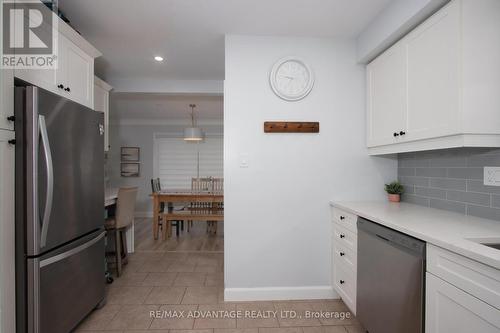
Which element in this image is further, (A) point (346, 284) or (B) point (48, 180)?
(A) point (346, 284)

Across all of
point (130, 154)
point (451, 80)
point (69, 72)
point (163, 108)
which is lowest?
point (130, 154)

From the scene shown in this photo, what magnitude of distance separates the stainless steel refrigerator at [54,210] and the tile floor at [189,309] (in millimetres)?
277

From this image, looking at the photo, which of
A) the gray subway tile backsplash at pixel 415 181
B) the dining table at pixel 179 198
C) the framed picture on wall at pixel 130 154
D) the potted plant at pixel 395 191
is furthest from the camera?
the framed picture on wall at pixel 130 154

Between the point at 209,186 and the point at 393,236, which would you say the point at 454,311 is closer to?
the point at 393,236

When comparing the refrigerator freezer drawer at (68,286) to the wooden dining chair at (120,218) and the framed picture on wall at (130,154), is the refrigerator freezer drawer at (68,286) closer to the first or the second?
the wooden dining chair at (120,218)

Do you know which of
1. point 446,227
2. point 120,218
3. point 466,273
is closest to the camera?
point 466,273

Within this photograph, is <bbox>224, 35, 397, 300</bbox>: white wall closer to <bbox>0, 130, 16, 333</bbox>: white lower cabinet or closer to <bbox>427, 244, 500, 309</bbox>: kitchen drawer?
<bbox>427, 244, 500, 309</bbox>: kitchen drawer

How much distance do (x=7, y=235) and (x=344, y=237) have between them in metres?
2.22

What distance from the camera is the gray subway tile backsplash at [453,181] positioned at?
5.16 ft

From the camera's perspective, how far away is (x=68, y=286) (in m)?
1.70

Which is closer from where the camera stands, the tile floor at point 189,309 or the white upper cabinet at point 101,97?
the tile floor at point 189,309

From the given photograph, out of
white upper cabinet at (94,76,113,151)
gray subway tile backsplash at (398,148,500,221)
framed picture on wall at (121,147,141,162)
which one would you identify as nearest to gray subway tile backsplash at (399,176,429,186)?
gray subway tile backsplash at (398,148,500,221)
